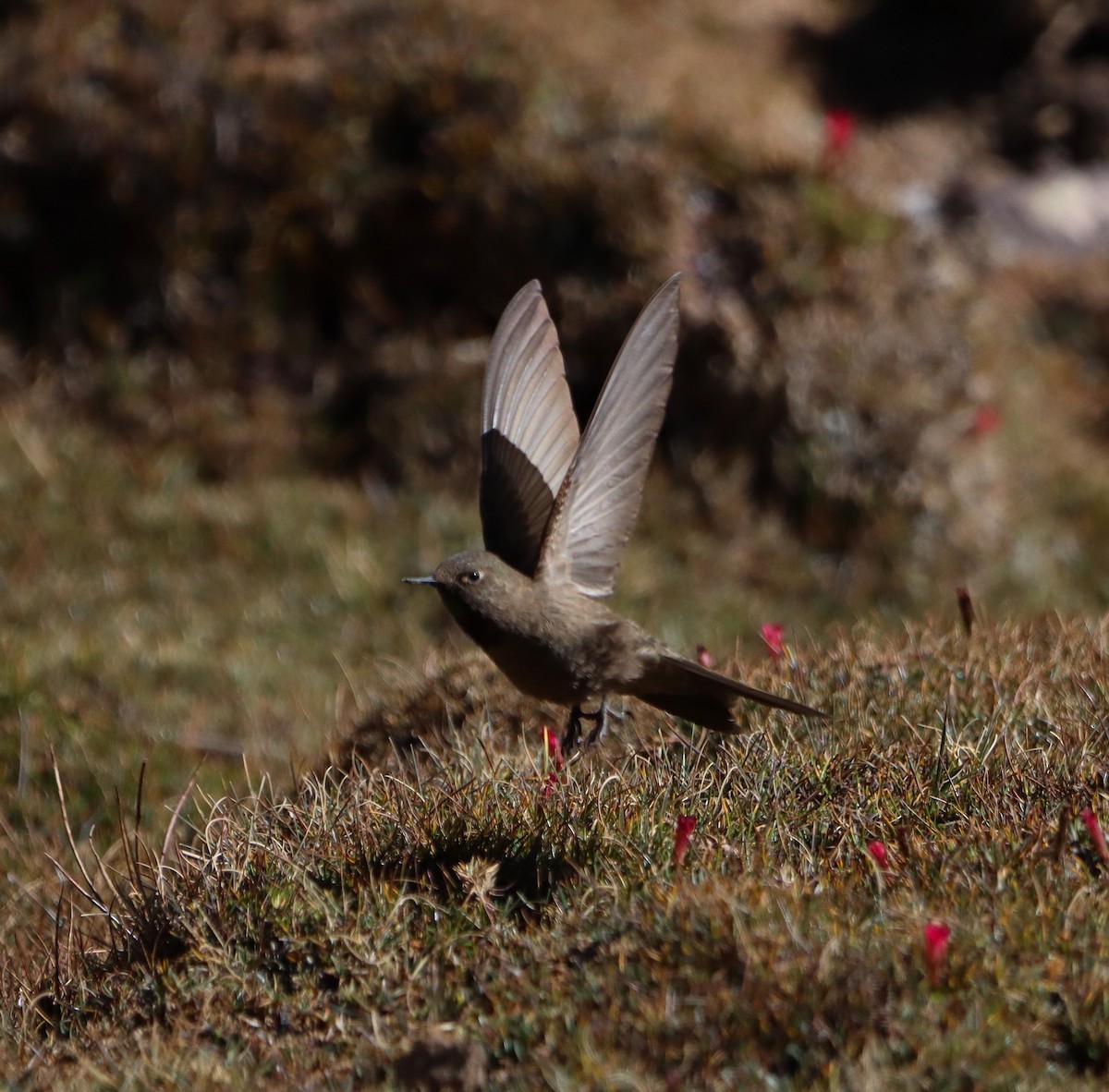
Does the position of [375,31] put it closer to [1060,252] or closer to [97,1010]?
[1060,252]

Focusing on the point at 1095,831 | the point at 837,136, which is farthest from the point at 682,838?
the point at 837,136

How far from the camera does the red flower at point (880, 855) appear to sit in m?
Answer: 3.09

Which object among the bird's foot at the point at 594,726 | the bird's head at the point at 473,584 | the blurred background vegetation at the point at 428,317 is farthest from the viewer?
the blurred background vegetation at the point at 428,317

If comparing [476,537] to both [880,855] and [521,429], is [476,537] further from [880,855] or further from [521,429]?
[880,855]

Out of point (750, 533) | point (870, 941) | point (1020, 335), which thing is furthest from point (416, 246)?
point (870, 941)

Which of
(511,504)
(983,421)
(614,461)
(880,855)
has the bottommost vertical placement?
(983,421)

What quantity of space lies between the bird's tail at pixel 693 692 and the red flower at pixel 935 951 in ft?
3.45

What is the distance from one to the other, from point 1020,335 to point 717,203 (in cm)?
331

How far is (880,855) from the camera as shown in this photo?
310cm

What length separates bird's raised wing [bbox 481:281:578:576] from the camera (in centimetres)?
438

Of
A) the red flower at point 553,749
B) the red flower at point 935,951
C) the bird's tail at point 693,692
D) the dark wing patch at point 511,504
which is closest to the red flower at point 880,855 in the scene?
the red flower at point 935,951

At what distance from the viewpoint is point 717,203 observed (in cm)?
900

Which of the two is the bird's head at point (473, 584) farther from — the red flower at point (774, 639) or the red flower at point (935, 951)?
the red flower at point (935, 951)

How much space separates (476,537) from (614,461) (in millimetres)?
3664
